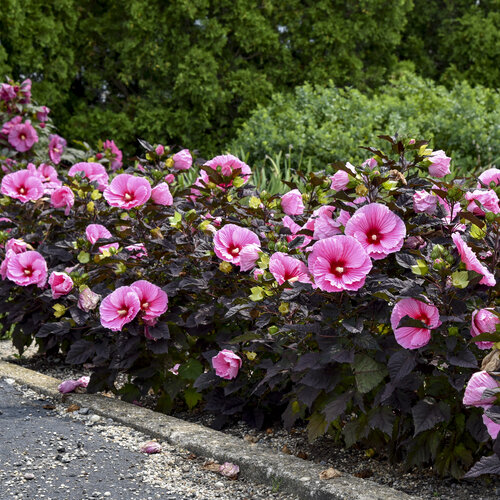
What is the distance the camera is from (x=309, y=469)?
2.12 m

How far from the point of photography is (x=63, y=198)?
319 centimetres

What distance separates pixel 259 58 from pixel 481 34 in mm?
3661

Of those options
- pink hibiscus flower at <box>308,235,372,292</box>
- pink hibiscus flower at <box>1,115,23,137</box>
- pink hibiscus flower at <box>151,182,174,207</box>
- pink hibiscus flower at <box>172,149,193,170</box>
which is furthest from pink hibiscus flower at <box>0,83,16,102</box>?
pink hibiscus flower at <box>308,235,372,292</box>

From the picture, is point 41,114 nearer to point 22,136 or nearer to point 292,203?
point 22,136

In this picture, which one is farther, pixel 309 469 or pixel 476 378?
pixel 309 469

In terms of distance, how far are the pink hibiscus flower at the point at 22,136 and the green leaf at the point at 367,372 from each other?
11.9 feet

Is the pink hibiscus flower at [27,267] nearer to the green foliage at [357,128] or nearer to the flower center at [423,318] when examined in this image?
the flower center at [423,318]

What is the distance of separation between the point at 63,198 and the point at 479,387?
211 centimetres

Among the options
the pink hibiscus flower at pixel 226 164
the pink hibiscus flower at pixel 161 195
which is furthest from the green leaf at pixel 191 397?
the pink hibiscus flower at pixel 226 164

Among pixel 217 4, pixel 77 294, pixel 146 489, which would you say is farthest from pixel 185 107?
pixel 146 489

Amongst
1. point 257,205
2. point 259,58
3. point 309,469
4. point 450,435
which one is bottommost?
point 309,469

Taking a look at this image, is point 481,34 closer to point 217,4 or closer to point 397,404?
point 217,4

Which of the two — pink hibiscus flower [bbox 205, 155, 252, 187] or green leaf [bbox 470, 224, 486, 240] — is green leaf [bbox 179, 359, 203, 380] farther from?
green leaf [bbox 470, 224, 486, 240]

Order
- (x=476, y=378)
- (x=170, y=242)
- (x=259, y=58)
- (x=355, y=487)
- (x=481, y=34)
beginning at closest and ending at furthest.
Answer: (x=476, y=378) < (x=355, y=487) < (x=170, y=242) < (x=259, y=58) < (x=481, y=34)
